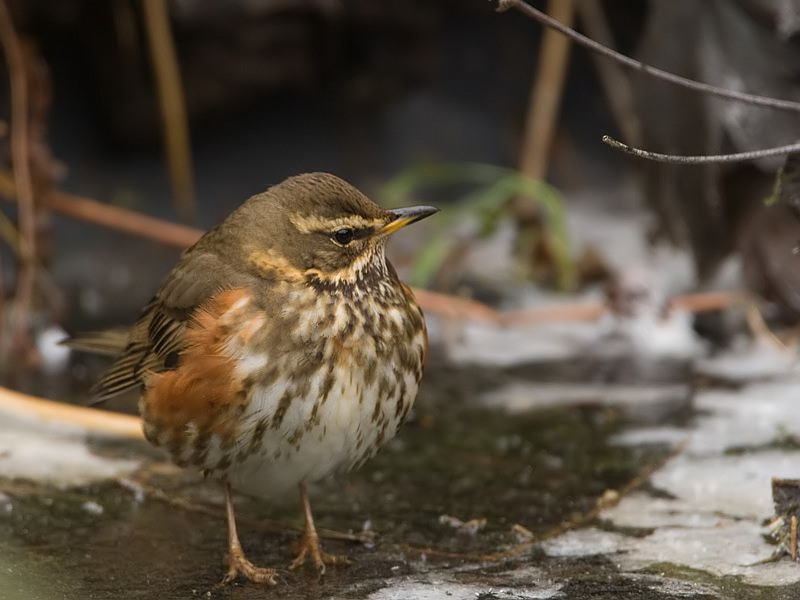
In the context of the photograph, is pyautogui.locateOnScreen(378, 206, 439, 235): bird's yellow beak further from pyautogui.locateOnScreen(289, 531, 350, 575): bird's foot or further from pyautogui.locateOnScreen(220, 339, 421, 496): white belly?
pyautogui.locateOnScreen(289, 531, 350, 575): bird's foot

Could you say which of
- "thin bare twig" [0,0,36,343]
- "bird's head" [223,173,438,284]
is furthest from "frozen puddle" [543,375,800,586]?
"thin bare twig" [0,0,36,343]

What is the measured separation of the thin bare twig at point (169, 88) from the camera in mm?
6703

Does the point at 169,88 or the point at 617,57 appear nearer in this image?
the point at 617,57

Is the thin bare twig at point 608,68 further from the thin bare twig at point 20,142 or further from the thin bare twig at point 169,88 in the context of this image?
the thin bare twig at point 20,142

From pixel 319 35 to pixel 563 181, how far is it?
74.4 inches

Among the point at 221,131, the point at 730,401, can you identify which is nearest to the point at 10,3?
the point at 221,131

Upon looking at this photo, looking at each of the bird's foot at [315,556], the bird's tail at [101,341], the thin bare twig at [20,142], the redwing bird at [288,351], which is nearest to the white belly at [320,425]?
the redwing bird at [288,351]

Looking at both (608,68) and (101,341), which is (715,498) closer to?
(101,341)

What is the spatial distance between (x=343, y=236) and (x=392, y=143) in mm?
4232

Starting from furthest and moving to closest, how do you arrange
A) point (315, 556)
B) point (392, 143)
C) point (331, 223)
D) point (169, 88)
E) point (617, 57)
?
point (392, 143) → point (169, 88) → point (331, 223) → point (315, 556) → point (617, 57)

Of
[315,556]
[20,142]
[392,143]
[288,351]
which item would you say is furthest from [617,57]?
[392,143]

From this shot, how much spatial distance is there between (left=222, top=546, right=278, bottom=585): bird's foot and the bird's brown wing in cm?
62

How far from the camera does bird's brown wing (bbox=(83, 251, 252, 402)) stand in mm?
4102

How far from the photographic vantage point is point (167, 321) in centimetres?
432
